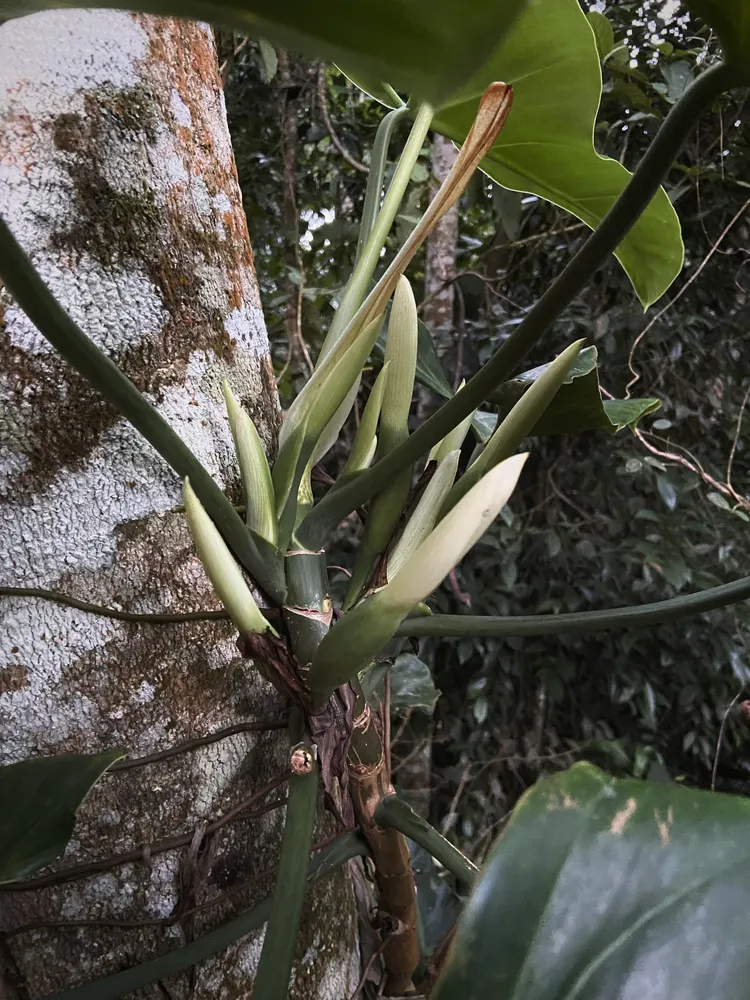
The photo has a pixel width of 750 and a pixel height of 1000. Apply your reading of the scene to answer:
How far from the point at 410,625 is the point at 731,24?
27cm

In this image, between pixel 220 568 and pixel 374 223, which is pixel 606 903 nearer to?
pixel 220 568

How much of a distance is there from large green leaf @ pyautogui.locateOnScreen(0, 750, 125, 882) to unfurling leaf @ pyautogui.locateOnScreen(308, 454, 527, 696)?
0.11 m

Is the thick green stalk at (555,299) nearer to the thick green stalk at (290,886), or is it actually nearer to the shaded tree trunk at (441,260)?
the thick green stalk at (290,886)

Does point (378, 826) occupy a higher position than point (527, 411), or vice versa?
point (527, 411)

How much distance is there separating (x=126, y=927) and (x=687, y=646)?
1285mm

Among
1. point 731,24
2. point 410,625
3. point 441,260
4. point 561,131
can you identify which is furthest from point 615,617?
point 441,260

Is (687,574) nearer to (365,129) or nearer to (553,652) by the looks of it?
(553,652)

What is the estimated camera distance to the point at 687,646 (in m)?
1.34

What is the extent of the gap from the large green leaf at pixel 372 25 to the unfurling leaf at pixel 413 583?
0.16 metres

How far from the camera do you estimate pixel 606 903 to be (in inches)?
8.9

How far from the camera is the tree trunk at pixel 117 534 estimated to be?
13.0 inches

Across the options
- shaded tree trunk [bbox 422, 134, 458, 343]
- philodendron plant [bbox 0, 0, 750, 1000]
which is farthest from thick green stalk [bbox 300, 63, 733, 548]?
shaded tree trunk [bbox 422, 134, 458, 343]

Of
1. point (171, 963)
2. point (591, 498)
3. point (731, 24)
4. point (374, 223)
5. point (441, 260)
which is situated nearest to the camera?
point (731, 24)

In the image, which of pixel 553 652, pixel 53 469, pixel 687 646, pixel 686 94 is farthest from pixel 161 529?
pixel 687 646
